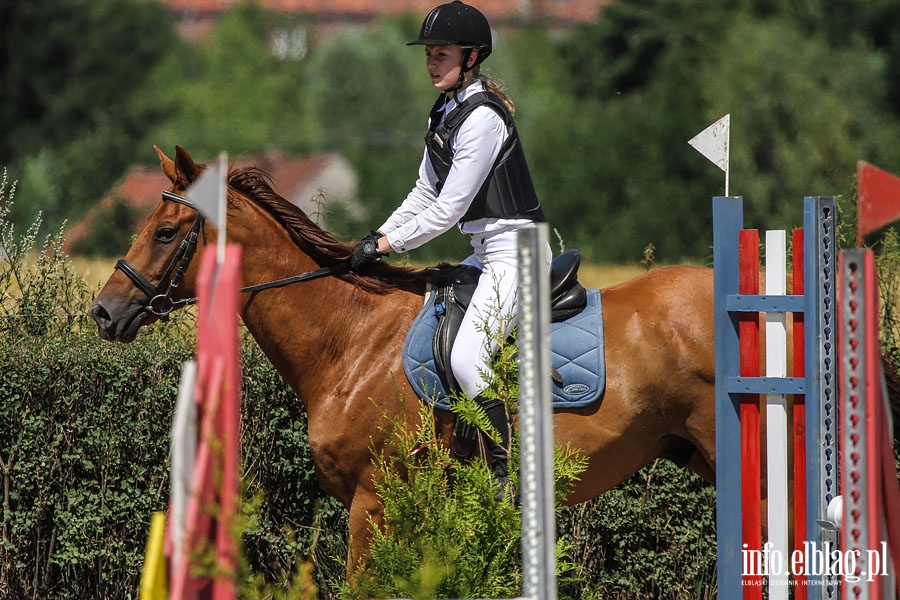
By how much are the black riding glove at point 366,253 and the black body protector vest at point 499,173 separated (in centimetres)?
39

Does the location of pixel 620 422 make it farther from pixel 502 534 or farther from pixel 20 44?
pixel 20 44

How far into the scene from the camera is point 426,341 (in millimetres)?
5051

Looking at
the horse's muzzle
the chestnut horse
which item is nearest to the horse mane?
the chestnut horse

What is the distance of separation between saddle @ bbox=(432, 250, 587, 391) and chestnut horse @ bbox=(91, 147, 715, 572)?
0.53ft

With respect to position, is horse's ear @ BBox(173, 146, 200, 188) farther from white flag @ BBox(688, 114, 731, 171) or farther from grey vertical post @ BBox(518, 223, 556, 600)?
grey vertical post @ BBox(518, 223, 556, 600)

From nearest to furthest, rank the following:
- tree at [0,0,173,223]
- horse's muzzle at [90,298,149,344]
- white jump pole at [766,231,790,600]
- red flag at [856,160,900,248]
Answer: red flag at [856,160,900,248] → white jump pole at [766,231,790,600] → horse's muzzle at [90,298,149,344] → tree at [0,0,173,223]

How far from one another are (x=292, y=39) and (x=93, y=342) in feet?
250

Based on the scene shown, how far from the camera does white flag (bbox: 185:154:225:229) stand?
3070 millimetres

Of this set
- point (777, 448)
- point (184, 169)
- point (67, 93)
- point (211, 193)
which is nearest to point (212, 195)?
point (211, 193)

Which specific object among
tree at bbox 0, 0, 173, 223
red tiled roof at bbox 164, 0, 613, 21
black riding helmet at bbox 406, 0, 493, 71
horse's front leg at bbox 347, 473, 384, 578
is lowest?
horse's front leg at bbox 347, 473, 384, 578

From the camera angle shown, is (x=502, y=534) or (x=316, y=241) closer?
(x=502, y=534)

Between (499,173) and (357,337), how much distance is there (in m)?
0.91

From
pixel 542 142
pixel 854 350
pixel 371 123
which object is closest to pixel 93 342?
pixel 854 350

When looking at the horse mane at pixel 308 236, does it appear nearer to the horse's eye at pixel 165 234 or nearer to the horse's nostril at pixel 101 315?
the horse's eye at pixel 165 234
